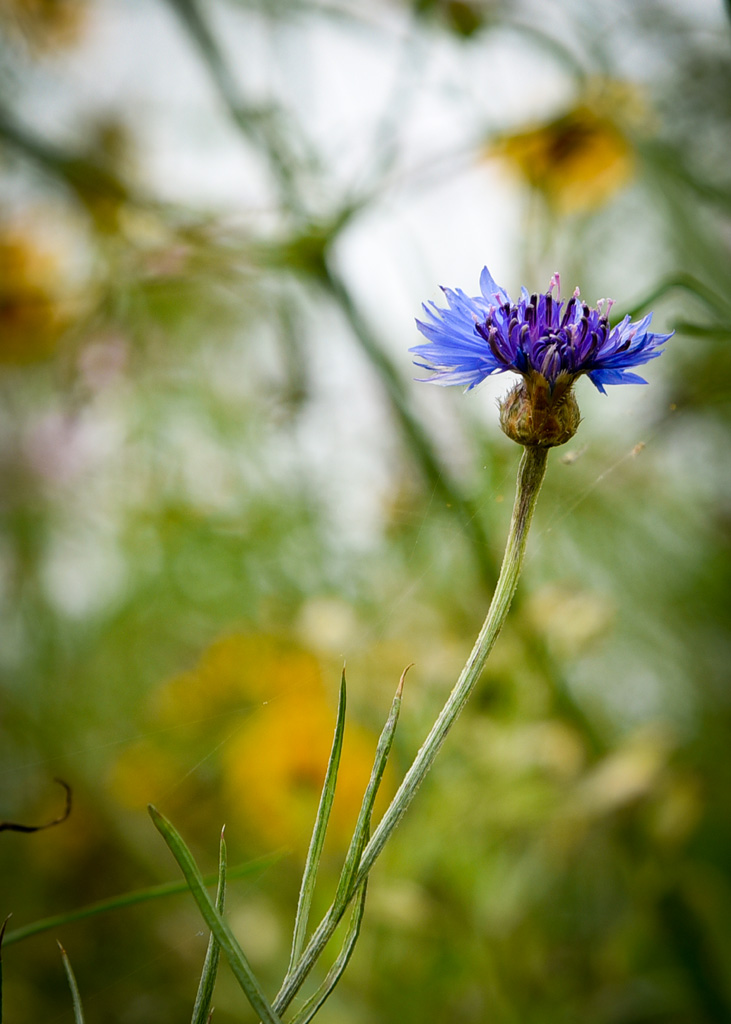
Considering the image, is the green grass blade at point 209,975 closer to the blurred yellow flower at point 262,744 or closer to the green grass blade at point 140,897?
the green grass blade at point 140,897

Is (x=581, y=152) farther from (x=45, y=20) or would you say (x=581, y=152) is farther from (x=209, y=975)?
(x=209, y=975)

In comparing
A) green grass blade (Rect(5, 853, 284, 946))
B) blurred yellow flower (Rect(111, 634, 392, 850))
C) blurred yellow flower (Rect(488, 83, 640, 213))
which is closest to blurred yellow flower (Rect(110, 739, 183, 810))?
blurred yellow flower (Rect(111, 634, 392, 850))

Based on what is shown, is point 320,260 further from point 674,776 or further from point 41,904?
point 41,904

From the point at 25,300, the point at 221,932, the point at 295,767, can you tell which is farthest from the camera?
the point at 25,300

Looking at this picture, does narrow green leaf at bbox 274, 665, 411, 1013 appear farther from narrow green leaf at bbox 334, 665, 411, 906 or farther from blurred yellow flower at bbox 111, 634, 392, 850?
blurred yellow flower at bbox 111, 634, 392, 850

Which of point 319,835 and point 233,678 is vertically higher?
point 233,678

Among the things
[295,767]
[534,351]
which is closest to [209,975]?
[534,351]
